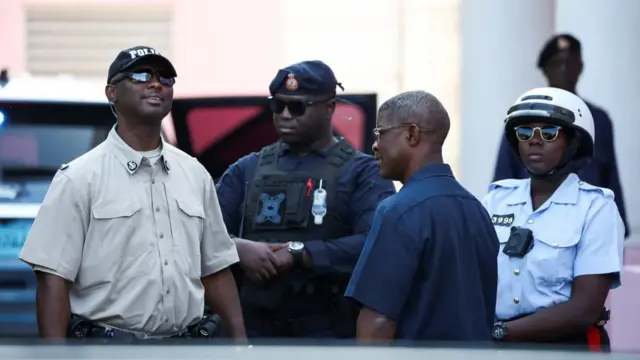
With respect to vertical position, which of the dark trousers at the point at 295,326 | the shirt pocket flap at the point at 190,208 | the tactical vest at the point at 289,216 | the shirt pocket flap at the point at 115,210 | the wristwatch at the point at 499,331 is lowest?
the dark trousers at the point at 295,326

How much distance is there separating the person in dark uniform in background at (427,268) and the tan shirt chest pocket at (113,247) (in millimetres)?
777

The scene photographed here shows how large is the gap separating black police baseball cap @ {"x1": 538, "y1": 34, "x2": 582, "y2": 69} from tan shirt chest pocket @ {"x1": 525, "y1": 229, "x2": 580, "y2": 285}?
262 centimetres

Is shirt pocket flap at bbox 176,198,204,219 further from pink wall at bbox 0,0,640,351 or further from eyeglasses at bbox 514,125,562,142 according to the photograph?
pink wall at bbox 0,0,640,351

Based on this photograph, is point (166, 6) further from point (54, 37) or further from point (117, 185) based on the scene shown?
point (117, 185)

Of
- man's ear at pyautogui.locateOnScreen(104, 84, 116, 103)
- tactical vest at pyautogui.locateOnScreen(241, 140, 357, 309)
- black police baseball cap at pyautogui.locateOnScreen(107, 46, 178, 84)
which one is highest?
black police baseball cap at pyautogui.locateOnScreen(107, 46, 178, 84)

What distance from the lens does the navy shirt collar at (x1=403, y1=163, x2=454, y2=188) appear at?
14.7 feet

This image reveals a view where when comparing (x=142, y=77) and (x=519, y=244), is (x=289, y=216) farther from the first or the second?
(x=519, y=244)

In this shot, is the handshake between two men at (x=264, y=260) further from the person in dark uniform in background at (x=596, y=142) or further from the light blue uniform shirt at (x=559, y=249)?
the person in dark uniform in background at (x=596, y=142)

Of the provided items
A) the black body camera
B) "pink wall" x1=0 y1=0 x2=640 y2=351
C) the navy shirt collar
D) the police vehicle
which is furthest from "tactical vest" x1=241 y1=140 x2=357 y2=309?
"pink wall" x1=0 y1=0 x2=640 y2=351

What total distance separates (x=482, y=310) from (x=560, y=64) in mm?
3129

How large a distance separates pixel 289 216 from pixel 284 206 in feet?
0.15

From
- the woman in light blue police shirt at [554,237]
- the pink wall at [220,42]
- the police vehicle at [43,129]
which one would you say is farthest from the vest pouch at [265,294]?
the pink wall at [220,42]

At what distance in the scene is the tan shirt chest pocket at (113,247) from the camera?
4.69 metres

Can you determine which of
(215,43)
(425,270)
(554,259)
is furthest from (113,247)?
(215,43)
